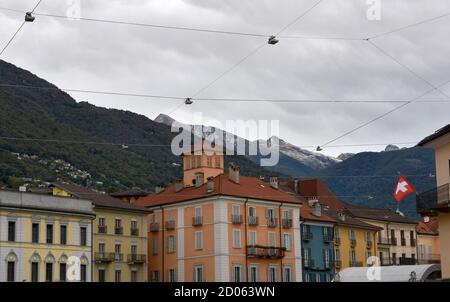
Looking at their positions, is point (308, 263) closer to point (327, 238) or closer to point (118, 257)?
point (327, 238)

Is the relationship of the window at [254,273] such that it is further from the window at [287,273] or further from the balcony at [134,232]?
the balcony at [134,232]

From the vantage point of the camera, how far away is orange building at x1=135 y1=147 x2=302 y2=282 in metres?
105

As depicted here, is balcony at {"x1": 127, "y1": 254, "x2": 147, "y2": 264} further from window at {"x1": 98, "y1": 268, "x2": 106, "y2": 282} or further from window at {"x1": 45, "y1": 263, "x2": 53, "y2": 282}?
window at {"x1": 45, "y1": 263, "x2": 53, "y2": 282}

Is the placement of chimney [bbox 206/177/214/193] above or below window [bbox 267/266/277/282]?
above

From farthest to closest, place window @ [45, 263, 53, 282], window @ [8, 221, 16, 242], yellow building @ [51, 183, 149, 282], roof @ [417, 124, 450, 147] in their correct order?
yellow building @ [51, 183, 149, 282]
window @ [45, 263, 53, 282]
window @ [8, 221, 16, 242]
roof @ [417, 124, 450, 147]

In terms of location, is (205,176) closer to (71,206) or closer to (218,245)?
(218,245)

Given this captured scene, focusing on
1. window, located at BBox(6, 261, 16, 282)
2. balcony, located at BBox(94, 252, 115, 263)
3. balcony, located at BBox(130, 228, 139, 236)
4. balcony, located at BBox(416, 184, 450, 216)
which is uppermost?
balcony, located at BBox(130, 228, 139, 236)

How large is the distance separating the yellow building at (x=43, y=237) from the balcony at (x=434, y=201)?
4374 centimetres

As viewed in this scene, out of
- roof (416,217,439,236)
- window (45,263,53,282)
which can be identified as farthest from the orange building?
roof (416,217,439,236)

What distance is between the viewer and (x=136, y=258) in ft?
341

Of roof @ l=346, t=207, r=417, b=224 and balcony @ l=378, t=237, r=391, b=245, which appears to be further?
roof @ l=346, t=207, r=417, b=224

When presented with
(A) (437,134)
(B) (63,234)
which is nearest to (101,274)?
(B) (63,234)

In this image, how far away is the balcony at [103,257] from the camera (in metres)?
98.8

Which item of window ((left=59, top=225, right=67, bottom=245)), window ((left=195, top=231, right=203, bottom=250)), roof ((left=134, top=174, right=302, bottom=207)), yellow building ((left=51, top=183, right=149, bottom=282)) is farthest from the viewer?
roof ((left=134, top=174, right=302, bottom=207))
